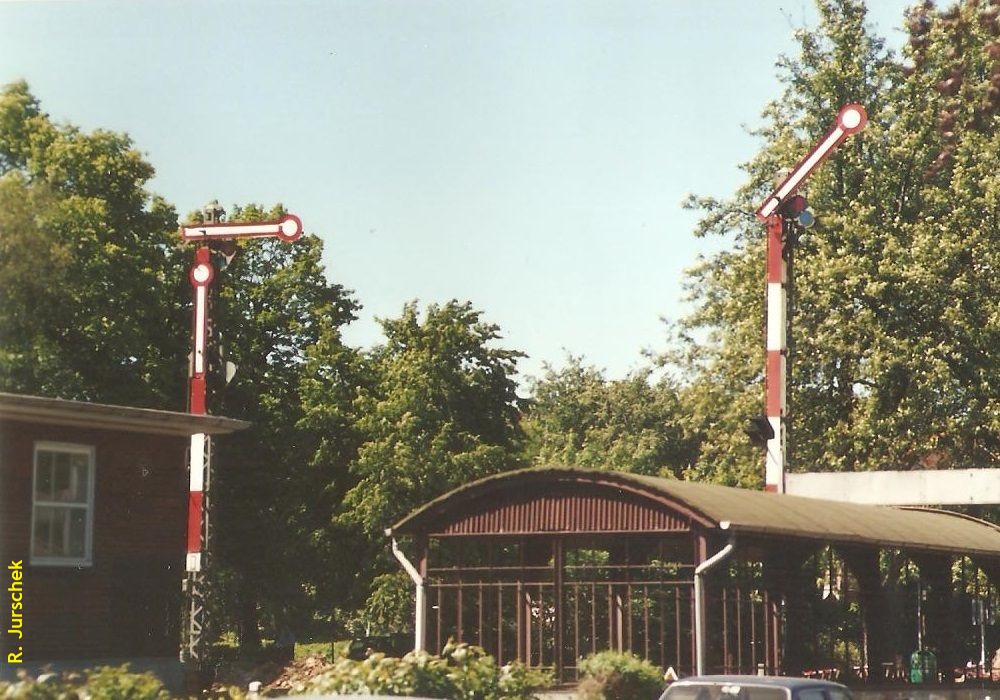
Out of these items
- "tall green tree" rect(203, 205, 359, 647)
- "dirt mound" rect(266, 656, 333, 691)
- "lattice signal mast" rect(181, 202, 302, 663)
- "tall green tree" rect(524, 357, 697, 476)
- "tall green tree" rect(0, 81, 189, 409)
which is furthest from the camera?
"tall green tree" rect(524, 357, 697, 476)

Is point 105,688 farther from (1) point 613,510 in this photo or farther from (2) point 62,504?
(1) point 613,510

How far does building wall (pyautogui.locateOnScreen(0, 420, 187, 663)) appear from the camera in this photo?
76.3ft

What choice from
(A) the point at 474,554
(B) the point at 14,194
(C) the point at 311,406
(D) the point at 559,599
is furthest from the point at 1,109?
(D) the point at 559,599

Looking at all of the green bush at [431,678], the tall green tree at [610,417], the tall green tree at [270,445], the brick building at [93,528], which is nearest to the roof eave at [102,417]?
the brick building at [93,528]

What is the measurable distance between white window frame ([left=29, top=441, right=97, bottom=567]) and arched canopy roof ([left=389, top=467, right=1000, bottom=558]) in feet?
17.2

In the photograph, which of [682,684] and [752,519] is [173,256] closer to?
[752,519]

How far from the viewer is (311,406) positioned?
55.0m

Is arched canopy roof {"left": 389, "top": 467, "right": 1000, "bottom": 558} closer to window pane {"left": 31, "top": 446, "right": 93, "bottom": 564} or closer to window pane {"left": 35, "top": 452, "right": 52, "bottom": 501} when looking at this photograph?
window pane {"left": 31, "top": 446, "right": 93, "bottom": 564}

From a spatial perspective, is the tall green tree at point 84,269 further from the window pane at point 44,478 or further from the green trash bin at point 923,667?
the green trash bin at point 923,667

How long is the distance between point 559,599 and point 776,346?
48.7 ft

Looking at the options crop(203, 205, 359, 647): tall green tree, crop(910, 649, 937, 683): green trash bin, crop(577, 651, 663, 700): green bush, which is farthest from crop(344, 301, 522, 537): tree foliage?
crop(577, 651, 663, 700): green bush

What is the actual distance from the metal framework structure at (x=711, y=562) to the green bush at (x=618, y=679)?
59 centimetres

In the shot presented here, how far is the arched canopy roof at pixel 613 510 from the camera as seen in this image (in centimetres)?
2527

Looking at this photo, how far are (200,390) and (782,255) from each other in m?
14.6
